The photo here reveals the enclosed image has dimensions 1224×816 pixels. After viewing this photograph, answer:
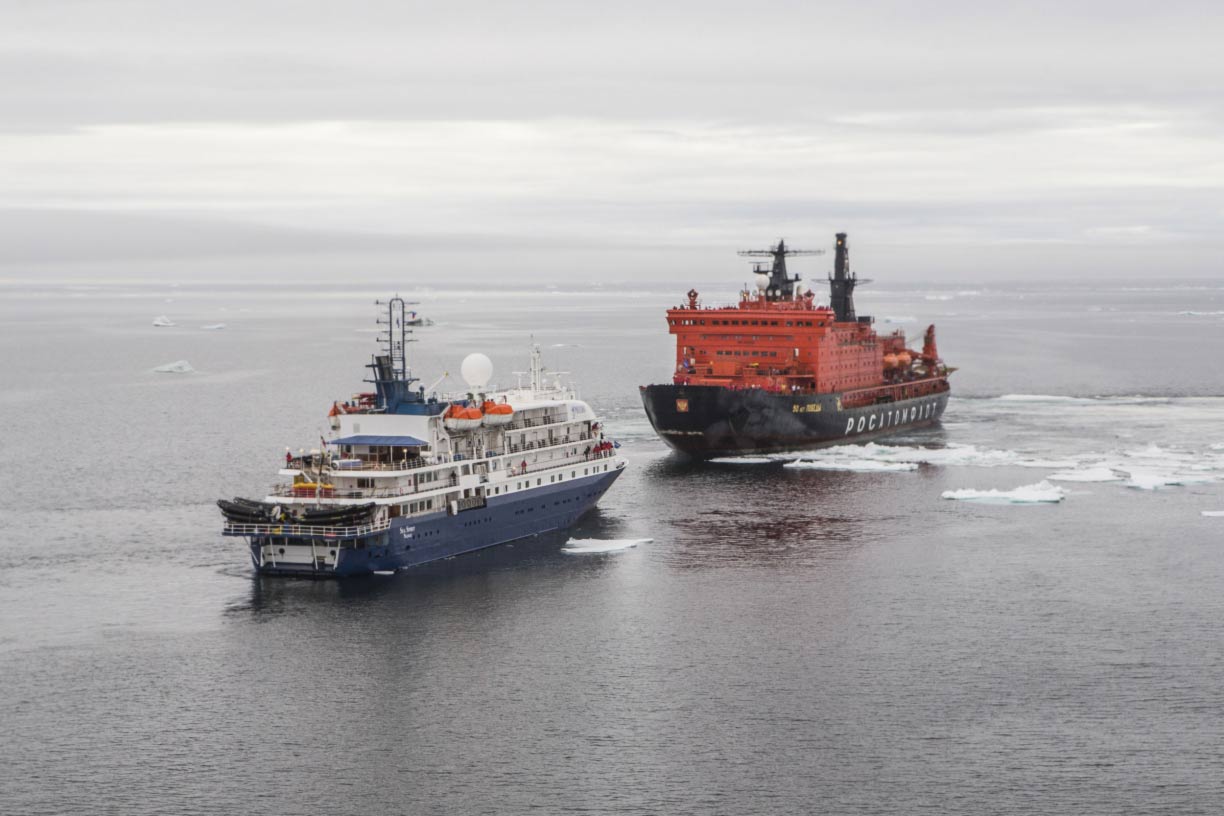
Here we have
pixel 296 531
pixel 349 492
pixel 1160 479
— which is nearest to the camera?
pixel 296 531

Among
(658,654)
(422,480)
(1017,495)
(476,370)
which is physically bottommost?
(658,654)

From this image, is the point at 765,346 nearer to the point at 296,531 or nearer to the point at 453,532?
the point at 453,532

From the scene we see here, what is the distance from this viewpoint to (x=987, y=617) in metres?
41.8

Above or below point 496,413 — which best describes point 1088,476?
below

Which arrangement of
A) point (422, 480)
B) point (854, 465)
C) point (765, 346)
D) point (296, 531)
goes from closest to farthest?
point (296, 531) < point (422, 480) < point (854, 465) < point (765, 346)

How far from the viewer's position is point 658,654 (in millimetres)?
38469

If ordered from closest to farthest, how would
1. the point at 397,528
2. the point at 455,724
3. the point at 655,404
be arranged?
the point at 455,724
the point at 397,528
the point at 655,404

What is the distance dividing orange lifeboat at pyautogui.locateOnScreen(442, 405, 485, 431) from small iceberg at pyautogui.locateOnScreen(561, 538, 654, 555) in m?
5.63

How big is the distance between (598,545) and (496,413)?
19.8 feet

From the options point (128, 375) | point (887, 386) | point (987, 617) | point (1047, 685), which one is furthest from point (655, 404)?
point (128, 375)

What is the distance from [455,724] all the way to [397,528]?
13851mm

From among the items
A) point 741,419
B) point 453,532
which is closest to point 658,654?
point 453,532

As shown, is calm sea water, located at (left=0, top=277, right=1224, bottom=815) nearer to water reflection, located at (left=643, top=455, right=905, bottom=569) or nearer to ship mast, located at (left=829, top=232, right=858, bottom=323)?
water reflection, located at (left=643, top=455, right=905, bottom=569)

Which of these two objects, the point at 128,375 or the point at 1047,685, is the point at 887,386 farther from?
the point at 128,375
